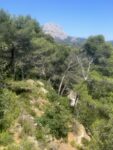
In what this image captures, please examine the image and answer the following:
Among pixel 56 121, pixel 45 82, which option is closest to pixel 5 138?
pixel 56 121

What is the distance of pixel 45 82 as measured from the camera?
37250mm

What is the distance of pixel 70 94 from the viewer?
39656 mm

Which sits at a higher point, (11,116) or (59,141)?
(11,116)

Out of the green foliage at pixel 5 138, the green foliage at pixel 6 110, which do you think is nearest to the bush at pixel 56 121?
the green foliage at pixel 6 110

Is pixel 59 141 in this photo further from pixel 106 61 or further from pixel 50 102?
pixel 106 61

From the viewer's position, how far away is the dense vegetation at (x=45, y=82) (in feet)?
87.4

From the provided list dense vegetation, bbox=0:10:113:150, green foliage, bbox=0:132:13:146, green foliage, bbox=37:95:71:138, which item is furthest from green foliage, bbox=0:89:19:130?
green foliage, bbox=37:95:71:138

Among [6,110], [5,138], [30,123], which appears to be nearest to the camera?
[5,138]

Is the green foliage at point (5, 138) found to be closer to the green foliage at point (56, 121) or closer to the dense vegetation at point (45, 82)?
the dense vegetation at point (45, 82)

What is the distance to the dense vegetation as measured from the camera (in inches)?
1048

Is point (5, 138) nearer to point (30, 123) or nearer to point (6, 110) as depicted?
point (6, 110)

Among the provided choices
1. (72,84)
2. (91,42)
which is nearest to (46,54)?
(72,84)

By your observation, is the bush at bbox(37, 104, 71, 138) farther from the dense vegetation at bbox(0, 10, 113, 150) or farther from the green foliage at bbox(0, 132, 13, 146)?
the green foliage at bbox(0, 132, 13, 146)

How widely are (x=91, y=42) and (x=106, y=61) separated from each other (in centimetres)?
832
